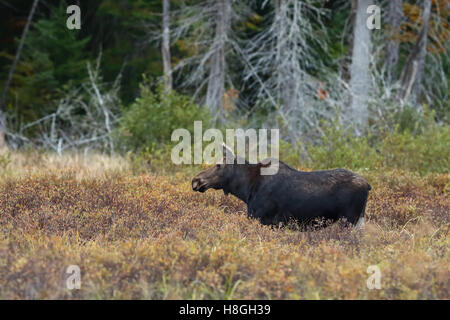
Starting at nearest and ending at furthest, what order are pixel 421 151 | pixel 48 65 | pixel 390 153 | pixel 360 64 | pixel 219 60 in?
1. pixel 421 151
2. pixel 390 153
3. pixel 360 64
4. pixel 219 60
5. pixel 48 65

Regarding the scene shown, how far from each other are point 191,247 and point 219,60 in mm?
14272

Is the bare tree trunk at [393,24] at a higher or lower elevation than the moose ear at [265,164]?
higher

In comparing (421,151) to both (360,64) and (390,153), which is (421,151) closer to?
(390,153)

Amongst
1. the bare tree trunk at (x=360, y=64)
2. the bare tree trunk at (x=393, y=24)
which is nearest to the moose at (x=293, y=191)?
the bare tree trunk at (x=360, y=64)

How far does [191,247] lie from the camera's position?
5.13 m

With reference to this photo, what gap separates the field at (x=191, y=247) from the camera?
4.37 meters

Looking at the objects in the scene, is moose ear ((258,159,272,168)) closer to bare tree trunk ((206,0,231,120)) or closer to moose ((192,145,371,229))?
moose ((192,145,371,229))

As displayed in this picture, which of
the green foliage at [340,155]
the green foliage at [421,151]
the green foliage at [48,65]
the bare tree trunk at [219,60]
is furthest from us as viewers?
the green foliage at [48,65]

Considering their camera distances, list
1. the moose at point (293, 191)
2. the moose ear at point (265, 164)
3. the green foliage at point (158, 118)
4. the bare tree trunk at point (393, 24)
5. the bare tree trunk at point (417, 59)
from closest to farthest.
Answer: the moose at point (293, 191), the moose ear at point (265, 164), the green foliage at point (158, 118), the bare tree trunk at point (417, 59), the bare tree trunk at point (393, 24)

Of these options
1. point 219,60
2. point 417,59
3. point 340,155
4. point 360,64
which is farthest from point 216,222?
point 417,59

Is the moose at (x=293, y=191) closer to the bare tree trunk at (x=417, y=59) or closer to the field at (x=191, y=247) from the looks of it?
the field at (x=191, y=247)

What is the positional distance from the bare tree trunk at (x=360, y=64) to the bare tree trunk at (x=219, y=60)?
4487 millimetres

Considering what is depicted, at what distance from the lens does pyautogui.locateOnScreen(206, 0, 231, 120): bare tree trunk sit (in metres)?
18.3
